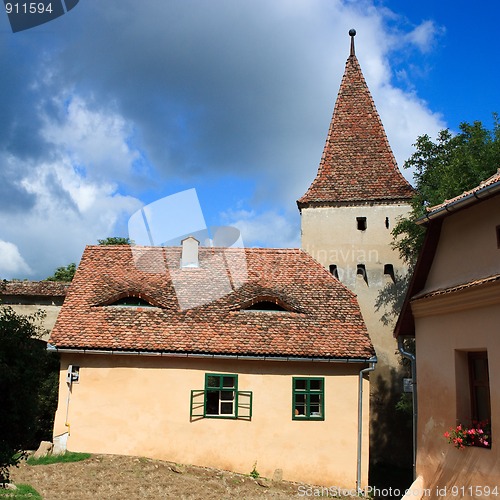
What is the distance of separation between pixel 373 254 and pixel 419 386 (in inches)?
510

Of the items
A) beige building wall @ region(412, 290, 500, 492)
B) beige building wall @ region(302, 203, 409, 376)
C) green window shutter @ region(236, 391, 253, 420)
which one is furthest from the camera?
beige building wall @ region(302, 203, 409, 376)

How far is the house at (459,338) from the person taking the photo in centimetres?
787

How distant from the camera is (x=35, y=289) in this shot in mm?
23594

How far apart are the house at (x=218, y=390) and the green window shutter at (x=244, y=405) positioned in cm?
3

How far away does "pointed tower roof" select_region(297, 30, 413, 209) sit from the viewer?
23125 mm

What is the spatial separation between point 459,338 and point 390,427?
1438 cm

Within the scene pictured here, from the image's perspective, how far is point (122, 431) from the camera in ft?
52.1

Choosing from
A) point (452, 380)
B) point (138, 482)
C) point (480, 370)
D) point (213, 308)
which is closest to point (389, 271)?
point (213, 308)

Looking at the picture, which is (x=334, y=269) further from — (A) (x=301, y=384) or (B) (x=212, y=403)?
(B) (x=212, y=403)

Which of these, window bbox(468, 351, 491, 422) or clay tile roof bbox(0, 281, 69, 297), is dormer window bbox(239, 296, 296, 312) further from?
clay tile roof bbox(0, 281, 69, 297)

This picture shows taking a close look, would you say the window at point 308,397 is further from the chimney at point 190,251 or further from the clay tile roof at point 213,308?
the chimney at point 190,251

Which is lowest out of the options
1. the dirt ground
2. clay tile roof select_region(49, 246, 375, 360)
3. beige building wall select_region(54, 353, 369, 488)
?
the dirt ground

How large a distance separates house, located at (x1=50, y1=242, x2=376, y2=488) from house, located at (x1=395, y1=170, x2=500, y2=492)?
6500 mm

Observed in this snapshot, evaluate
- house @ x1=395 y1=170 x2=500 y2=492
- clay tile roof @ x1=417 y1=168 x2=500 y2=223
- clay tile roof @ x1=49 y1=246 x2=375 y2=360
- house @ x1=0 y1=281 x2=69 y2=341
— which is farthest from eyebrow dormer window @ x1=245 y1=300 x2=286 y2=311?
house @ x1=0 y1=281 x2=69 y2=341
